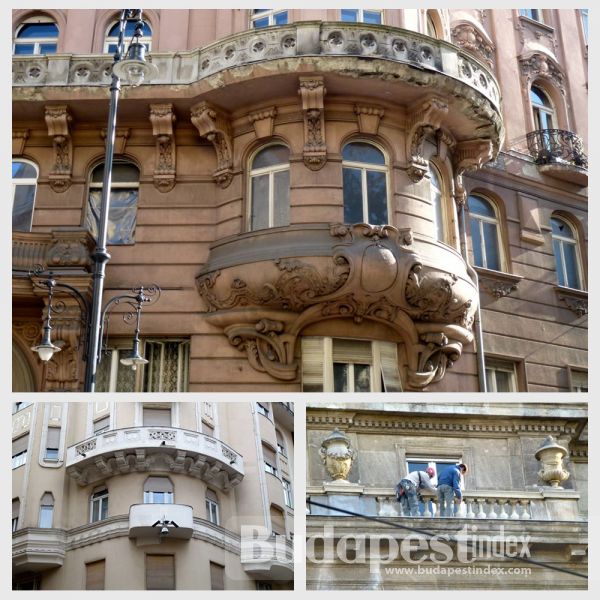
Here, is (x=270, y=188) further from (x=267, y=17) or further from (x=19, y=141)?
(x=19, y=141)

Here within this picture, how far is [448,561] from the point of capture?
547 inches

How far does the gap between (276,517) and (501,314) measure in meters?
11.2

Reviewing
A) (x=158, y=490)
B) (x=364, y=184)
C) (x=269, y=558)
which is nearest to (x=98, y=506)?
(x=158, y=490)

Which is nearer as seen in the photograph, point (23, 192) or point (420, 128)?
point (420, 128)

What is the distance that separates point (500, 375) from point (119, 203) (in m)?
9.21

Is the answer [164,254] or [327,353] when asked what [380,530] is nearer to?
[327,353]

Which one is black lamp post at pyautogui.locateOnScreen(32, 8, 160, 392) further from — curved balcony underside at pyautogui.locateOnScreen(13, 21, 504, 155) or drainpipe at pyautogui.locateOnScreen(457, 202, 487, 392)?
drainpipe at pyautogui.locateOnScreen(457, 202, 487, 392)

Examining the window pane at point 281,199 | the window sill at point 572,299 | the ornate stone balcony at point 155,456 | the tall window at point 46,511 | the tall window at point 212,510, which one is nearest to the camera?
the tall window at point 46,511

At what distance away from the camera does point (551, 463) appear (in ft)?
52.0

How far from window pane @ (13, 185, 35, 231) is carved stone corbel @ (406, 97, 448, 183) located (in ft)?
26.0

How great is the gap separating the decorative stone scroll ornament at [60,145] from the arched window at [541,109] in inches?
484

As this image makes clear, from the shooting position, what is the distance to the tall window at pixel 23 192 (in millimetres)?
21516

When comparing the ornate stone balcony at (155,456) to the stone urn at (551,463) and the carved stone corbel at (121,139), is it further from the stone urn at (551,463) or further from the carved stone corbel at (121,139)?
the carved stone corbel at (121,139)

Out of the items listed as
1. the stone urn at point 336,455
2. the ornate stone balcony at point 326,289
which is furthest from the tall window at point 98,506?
the ornate stone balcony at point 326,289
